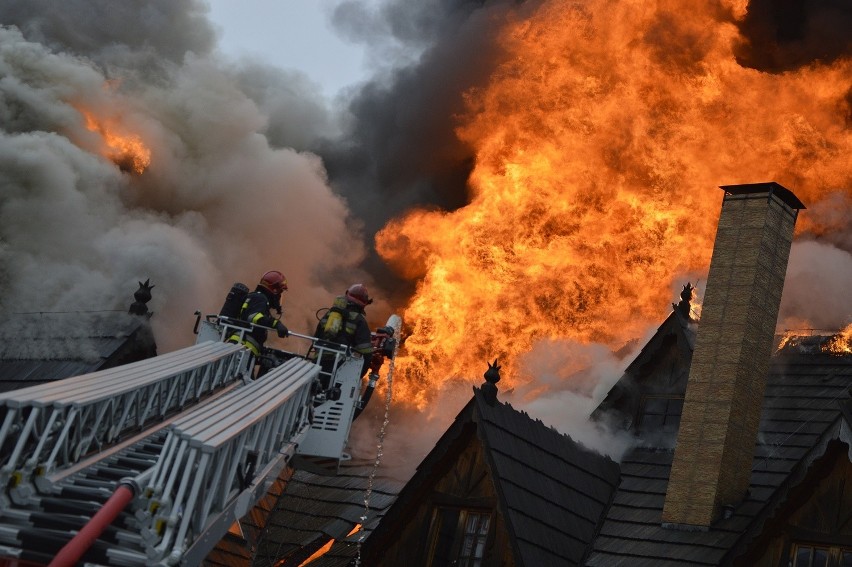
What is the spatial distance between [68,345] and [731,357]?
955cm

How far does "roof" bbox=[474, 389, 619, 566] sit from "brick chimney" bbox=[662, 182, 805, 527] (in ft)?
3.33

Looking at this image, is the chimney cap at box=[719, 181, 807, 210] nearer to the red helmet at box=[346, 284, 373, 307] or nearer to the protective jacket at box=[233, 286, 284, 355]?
the red helmet at box=[346, 284, 373, 307]

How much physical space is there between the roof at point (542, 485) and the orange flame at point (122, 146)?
13387 millimetres

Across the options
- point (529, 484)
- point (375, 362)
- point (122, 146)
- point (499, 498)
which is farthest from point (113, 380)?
point (122, 146)

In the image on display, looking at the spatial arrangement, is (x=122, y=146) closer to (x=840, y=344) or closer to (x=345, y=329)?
(x=345, y=329)

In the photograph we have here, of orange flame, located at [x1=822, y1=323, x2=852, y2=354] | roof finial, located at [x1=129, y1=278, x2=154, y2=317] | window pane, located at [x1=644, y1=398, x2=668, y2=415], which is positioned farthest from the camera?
roof finial, located at [x1=129, y1=278, x2=154, y2=317]

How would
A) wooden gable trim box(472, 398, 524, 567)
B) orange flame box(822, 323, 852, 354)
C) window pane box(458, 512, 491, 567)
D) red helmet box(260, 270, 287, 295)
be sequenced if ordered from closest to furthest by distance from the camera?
1. wooden gable trim box(472, 398, 524, 567)
2. window pane box(458, 512, 491, 567)
3. orange flame box(822, 323, 852, 354)
4. red helmet box(260, 270, 287, 295)

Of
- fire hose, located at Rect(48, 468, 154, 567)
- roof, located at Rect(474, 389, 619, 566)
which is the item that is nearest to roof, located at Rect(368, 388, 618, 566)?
roof, located at Rect(474, 389, 619, 566)

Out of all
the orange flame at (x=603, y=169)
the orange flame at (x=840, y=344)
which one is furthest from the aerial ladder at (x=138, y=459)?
the orange flame at (x=603, y=169)

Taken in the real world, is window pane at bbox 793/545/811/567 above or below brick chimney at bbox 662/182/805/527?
below

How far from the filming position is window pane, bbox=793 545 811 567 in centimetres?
1300

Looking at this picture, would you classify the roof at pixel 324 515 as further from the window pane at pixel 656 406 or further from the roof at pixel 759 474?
the window pane at pixel 656 406

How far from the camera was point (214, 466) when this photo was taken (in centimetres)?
1035

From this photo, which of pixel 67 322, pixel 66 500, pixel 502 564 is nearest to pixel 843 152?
pixel 502 564
